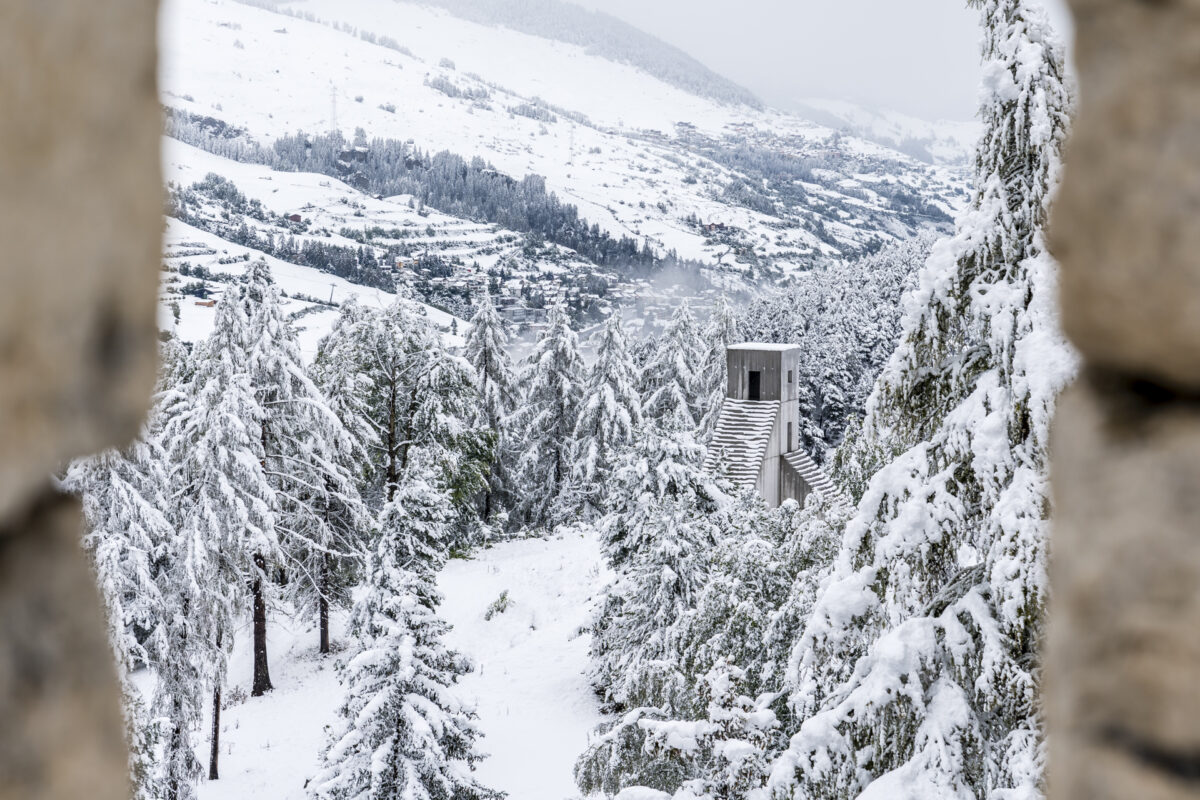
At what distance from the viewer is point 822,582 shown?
5.96m

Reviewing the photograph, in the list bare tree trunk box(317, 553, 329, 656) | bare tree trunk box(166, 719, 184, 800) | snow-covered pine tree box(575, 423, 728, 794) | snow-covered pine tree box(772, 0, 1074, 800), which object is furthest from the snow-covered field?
snow-covered pine tree box(772, 0, 1074, 800)

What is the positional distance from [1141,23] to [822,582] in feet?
18.4

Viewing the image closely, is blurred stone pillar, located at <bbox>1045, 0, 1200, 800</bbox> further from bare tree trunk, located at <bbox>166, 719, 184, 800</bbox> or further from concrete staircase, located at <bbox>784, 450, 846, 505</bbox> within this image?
concrete staircase, located at <bbox>784, 450, 846, 505</bbox>

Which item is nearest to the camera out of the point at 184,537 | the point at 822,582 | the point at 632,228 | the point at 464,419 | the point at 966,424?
the point at 966,424

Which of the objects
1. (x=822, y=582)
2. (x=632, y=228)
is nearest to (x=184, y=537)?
(x=822, y=582)

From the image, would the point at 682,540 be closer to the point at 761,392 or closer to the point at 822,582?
the point at 761,392

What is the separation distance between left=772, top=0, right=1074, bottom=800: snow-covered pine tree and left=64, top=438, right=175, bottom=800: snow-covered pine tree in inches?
271

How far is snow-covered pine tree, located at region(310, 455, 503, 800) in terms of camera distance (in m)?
9.42

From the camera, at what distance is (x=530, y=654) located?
60.6ft

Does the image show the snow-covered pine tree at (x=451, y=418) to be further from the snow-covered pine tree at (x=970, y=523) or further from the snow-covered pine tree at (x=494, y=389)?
the snow-covered pine tree at (x=970, y=523)

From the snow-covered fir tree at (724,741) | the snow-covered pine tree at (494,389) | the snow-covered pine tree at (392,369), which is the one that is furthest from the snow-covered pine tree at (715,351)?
the snow-covered fir tree at (724,741)

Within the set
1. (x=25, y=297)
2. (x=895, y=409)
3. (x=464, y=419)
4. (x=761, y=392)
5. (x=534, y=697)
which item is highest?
(x=25, y=297)

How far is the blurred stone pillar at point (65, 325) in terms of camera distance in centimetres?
54

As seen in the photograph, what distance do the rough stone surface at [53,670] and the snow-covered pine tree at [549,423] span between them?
30497 millimetres
